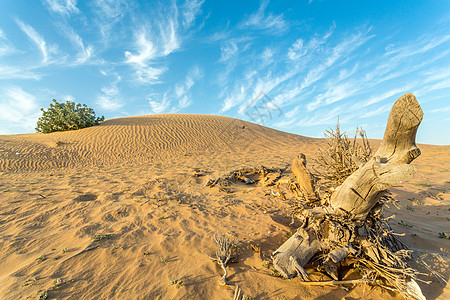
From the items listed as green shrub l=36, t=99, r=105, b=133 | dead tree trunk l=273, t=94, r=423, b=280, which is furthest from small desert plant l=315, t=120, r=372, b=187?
green shrub l=36, t=99, r=105, b=133

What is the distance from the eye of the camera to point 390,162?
210 centimetres

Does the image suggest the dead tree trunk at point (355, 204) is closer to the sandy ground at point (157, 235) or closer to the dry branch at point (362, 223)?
the dry branch at point (362, 223)

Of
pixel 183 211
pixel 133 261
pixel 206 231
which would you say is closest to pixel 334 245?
pixel 206 231

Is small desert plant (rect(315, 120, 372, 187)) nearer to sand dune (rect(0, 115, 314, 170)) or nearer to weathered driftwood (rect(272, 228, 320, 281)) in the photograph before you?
weathered driftwood (rect(272, 228, 320, 281))

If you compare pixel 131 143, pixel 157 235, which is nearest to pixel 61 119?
pixel 131 143

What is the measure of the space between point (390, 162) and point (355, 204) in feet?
2.50

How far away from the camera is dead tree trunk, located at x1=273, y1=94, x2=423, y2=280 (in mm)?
1905

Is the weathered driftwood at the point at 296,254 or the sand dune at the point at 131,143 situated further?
the sand dune at the point at 131,143

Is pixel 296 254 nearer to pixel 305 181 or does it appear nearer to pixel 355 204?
pixel 355 204

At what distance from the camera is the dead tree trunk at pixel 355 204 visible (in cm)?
191

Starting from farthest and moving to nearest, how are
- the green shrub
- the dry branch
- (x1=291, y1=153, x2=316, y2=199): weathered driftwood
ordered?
the green shrub < (x1=291, y1=153, x2=316, y2=199): weathered driftwood < the dry branch

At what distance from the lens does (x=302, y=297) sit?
2.52m

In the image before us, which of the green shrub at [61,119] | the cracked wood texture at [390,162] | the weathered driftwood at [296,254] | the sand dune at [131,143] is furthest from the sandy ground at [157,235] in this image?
the green shrub at [61,119]

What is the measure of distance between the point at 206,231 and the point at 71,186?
5783 millimetres
